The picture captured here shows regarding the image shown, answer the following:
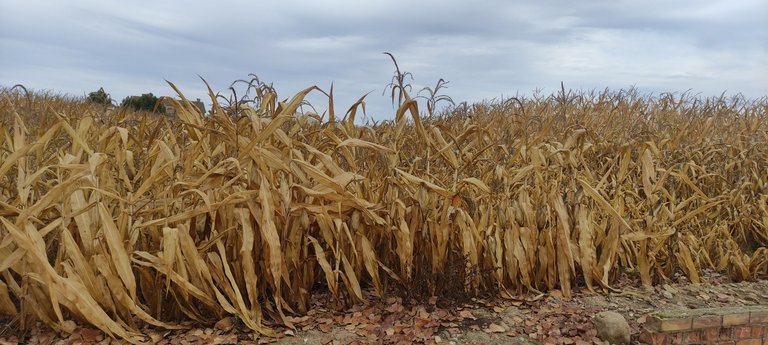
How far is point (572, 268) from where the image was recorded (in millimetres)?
3721

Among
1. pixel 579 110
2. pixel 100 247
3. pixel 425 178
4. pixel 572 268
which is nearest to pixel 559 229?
pixel 572 268

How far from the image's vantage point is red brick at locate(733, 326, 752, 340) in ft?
11.4

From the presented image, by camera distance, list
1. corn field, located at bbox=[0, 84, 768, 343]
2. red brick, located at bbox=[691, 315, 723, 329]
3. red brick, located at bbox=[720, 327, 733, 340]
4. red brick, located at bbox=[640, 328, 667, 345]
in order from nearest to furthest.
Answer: corn field, located at bbox=[0, 84, 768, 343]
red brick, located at bbox=[640, 328, 667, 345]
red brick, located at bbox=[691, 315, 723, 329]
red brick, located at bbox=[720, 327, 733, 340]

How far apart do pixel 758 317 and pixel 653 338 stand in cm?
79

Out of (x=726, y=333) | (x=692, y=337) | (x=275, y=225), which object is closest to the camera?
(x=275, y=225)

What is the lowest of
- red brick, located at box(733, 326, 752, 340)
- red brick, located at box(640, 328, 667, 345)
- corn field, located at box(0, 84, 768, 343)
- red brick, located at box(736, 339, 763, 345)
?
red brick, located at box(736, 339, 763, 345)

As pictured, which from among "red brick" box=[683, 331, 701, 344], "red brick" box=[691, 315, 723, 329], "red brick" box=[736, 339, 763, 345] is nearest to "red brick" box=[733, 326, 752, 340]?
"red brick" box=[736, 339, 763, 345]

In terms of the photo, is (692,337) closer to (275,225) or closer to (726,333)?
(726,333)

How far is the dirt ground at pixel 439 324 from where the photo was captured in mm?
3076

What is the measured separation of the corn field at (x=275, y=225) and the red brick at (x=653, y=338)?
0.53 m

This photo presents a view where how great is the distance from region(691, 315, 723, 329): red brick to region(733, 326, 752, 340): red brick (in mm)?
143

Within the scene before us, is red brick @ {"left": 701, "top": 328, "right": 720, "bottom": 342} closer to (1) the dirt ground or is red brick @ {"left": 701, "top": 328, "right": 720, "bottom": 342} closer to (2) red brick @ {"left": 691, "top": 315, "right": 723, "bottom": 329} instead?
(2) red brick @ {"left": 691, "top": 315, "right": 723, "bottom": 329}

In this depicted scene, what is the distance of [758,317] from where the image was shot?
3.54 m

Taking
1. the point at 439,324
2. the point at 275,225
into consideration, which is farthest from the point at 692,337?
the point at 275,225
